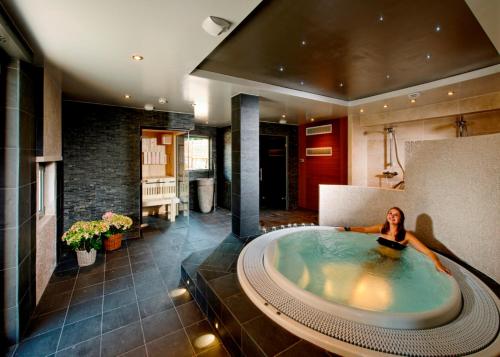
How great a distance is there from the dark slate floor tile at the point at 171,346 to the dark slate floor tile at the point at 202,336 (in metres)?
0.04

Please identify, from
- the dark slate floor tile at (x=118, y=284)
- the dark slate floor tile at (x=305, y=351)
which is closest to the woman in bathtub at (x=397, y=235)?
the dark slate floor tile at (x=305, y=351)

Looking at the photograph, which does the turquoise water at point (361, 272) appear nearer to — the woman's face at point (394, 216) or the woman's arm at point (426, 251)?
the woman's arm at point (426, 251)

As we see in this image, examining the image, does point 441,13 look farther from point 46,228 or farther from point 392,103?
point 46,228

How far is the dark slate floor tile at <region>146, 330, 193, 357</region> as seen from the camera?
5.63 ft

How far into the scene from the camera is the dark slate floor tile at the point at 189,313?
6.80 ft

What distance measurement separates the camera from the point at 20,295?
1896mm

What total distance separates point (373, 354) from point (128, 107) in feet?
15.9

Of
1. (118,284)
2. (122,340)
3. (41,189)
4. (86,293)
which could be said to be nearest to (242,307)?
(122,340)

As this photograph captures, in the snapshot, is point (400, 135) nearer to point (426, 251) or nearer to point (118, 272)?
point (426, 251)

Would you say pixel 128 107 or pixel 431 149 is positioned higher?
pixel 128 107

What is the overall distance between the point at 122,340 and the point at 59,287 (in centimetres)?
134

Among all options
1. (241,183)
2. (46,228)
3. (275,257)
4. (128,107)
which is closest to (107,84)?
(128,107)

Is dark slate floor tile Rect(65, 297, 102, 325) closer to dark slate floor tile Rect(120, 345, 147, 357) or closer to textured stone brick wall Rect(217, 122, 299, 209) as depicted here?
dark slate floor tile Rect(120, 345, 147, 357)

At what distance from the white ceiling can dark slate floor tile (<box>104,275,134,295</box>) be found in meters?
2.45
